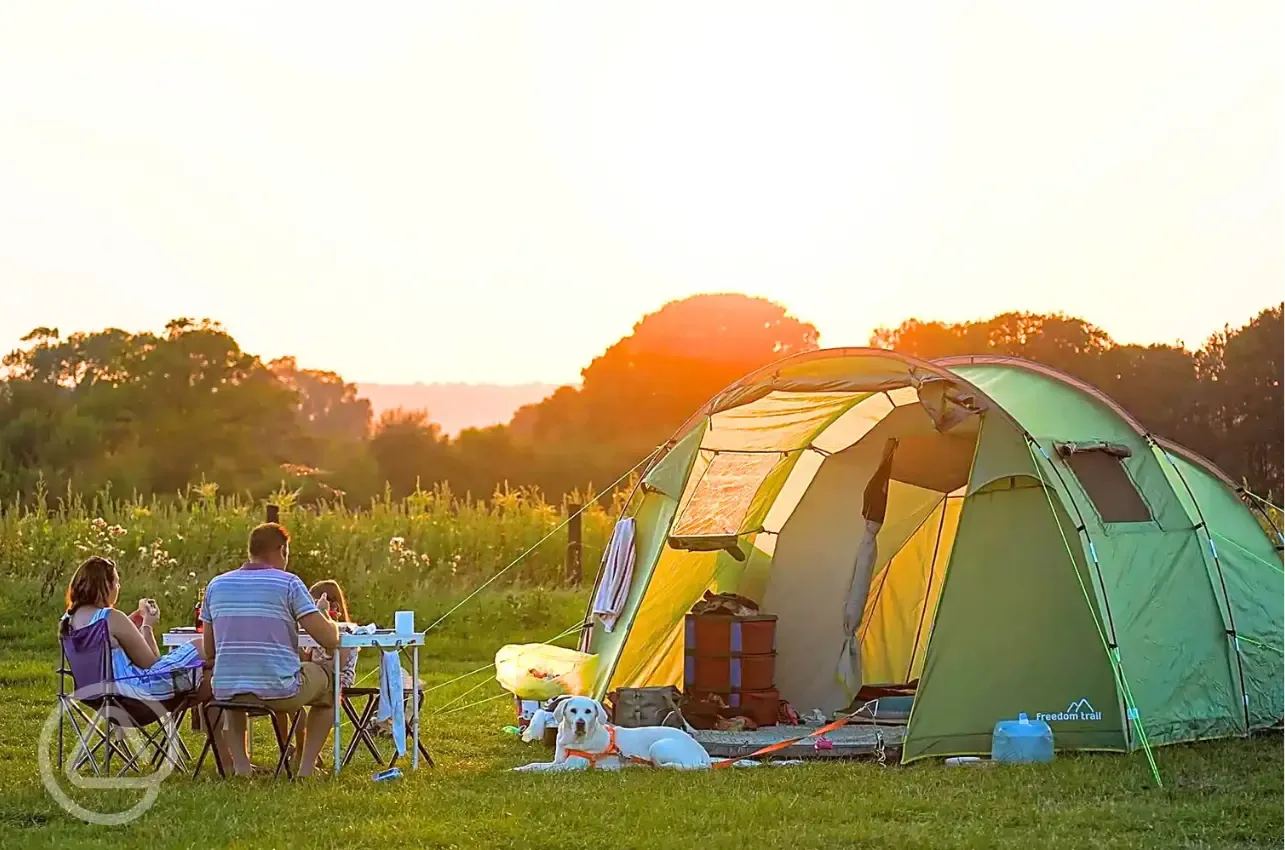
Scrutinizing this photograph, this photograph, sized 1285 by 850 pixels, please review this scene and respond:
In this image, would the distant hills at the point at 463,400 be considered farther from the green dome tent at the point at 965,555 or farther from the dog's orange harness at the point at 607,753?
the dog's orange harness at the point at 607,753

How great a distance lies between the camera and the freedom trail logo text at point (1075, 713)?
8594 millimetres

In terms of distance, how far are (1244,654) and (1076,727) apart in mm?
1275

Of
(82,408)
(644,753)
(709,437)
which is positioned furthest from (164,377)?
(644,753)

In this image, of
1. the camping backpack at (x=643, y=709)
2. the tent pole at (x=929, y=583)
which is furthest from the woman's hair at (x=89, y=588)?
the tent pole at (x=929, y=583)

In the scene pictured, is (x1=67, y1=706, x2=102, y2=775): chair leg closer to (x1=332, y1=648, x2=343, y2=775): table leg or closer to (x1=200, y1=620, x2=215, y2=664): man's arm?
(x1=200, y1=620, x2=215, y2=664): man's arm

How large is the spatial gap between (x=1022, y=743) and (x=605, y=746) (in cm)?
208

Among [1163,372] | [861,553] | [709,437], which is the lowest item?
[861,553]

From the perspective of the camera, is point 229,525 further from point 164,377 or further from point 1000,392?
point 164,377

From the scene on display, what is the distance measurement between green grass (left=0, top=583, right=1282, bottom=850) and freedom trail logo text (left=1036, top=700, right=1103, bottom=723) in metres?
0.36

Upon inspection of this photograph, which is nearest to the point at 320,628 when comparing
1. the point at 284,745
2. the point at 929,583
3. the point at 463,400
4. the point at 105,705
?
the point at 284,745

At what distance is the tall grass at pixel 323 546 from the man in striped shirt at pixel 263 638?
691 cm

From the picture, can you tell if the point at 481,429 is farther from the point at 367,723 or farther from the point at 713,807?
the point at 713,807

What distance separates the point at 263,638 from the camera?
7.65 m

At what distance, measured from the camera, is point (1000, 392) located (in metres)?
9.40
